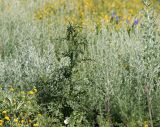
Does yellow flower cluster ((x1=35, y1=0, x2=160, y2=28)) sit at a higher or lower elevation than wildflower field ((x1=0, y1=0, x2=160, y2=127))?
higher

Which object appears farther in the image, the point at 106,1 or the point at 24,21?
the point at 106,1

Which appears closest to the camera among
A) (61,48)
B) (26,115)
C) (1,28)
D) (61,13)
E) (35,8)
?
(26,115)

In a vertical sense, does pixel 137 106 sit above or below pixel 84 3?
below

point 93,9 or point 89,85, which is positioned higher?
point 93,9

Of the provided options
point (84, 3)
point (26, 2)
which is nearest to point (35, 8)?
point (26, 2)

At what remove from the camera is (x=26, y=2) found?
8.95 m

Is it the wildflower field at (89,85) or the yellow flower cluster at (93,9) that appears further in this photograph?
the yellow flower cluster at (93,9)

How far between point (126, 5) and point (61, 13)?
69.1 inches

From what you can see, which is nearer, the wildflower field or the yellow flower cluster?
the wildflower field

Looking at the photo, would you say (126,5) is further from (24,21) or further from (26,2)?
(24,21)

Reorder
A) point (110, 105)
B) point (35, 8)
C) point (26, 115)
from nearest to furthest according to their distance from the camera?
point (26, 115)
point (110, 105)
point (35, 8)

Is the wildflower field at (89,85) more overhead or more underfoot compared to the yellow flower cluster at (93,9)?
more underfoot

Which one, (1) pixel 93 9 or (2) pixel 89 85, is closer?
(2) pixel 89 85

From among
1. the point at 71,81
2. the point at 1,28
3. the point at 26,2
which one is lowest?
the point at 71,81
